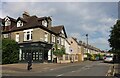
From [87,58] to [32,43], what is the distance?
130 feet

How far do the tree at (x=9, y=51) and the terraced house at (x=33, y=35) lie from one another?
265 cm

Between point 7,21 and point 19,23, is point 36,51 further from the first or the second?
point 7,21

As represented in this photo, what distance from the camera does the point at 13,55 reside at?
4194cm

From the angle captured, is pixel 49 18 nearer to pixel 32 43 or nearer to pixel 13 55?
pixel 32 43

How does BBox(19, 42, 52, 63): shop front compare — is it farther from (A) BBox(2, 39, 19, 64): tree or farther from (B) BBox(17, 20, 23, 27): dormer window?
(B) BBox(17, 20, 23, 27): dormer window

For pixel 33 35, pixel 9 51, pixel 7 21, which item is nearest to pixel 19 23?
pixel 7 21

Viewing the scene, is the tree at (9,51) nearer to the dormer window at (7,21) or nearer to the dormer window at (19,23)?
the dormer window at (19,23)

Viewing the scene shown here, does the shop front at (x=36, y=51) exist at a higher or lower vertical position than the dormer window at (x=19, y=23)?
lower

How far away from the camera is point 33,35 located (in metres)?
45.4

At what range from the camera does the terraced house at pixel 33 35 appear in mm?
44656

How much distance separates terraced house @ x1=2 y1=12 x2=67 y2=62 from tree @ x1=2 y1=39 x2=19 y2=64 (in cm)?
265

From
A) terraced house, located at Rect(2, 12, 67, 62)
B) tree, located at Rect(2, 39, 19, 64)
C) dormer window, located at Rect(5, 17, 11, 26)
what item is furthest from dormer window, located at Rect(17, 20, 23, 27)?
tree, located at Rect(2, 39, 19, 64)

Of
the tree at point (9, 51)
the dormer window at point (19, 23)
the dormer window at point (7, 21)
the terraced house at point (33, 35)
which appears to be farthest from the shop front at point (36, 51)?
the dormer window at point (7, 21)

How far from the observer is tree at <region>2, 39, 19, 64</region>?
39875 millimetres
